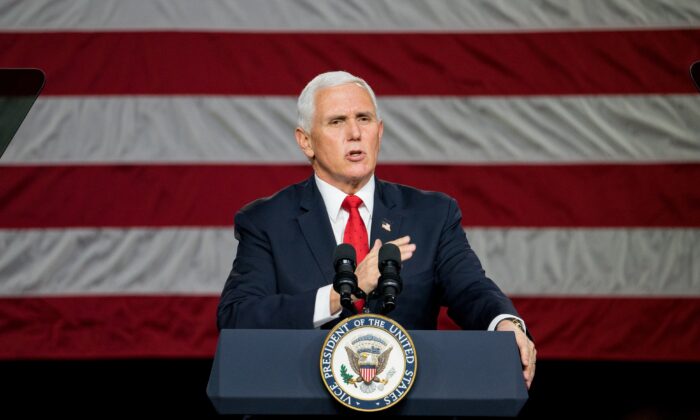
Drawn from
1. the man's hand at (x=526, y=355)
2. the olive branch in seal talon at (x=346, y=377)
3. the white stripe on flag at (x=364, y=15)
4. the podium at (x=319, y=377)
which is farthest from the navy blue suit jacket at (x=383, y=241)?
the white stripe on flag at (x=364, y=15)

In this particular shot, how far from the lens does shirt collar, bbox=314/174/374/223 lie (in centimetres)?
219

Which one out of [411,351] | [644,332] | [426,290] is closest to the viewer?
[411,351]

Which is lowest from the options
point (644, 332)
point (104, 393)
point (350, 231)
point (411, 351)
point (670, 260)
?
point (104, 393)

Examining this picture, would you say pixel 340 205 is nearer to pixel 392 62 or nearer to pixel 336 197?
pixel 336 197

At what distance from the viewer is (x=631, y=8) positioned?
3.20 metres

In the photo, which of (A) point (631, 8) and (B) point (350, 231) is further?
(A) point (631, 8)

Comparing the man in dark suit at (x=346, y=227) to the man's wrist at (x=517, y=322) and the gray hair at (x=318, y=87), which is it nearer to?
the gray hair at (x=318, y=87)

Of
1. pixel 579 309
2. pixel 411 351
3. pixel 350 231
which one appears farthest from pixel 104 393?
pixel 411 351

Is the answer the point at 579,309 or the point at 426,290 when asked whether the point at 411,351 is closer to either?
the point at 426,290

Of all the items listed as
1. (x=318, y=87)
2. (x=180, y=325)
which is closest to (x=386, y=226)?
(x=318, y=87)

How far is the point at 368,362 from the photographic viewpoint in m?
1.42

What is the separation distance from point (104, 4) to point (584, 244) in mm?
2022

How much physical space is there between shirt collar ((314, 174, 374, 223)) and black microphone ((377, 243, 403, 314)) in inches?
24.5

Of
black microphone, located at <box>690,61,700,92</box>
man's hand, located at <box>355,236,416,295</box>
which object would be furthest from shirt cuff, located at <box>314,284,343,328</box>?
black microphone, located at <box>690,61,700,92</box>
